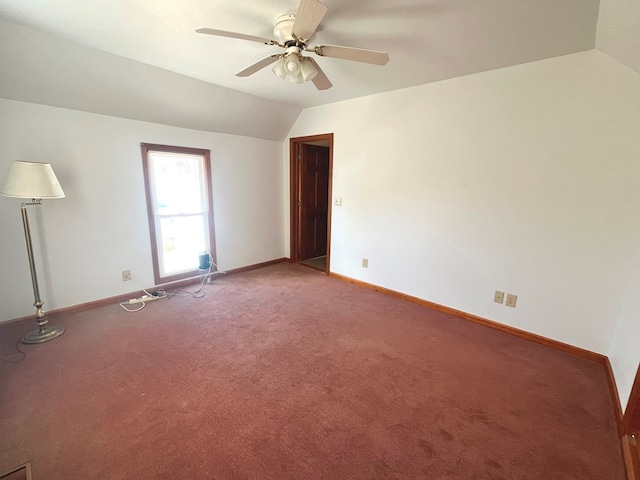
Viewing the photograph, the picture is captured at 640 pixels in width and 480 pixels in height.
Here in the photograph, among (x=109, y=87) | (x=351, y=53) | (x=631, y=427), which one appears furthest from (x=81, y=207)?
(x=631, y=427)

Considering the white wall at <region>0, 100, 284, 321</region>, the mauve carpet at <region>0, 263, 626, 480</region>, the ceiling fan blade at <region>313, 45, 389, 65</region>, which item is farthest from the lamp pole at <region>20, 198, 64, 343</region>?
the ceiling fan blade at <region>313, 45, 389, 65</region>

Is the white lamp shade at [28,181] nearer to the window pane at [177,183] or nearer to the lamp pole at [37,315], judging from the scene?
the lamp pole at [37,315]

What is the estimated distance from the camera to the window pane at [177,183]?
3430mm

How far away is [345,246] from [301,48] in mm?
2564

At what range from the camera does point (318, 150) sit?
4766 mm

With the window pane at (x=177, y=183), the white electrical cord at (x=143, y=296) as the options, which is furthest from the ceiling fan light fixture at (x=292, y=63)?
the white electrical cord at (x=143, y=296)

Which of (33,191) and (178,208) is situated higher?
(33,191)

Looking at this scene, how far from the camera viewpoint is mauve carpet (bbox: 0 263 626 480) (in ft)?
4.60

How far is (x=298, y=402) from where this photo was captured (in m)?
1.79

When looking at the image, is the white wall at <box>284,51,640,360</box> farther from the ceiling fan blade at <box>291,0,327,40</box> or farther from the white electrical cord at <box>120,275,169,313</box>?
the white electrical cord at <box>120,275,169,313</box>

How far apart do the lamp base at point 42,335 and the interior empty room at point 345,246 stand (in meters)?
0.03

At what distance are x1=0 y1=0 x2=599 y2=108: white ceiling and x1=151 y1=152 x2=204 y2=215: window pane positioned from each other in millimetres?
1167

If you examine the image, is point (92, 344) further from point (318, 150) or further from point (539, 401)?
point (318, 150)

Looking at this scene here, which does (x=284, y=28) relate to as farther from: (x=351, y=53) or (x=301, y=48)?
(x=351, y=53)
